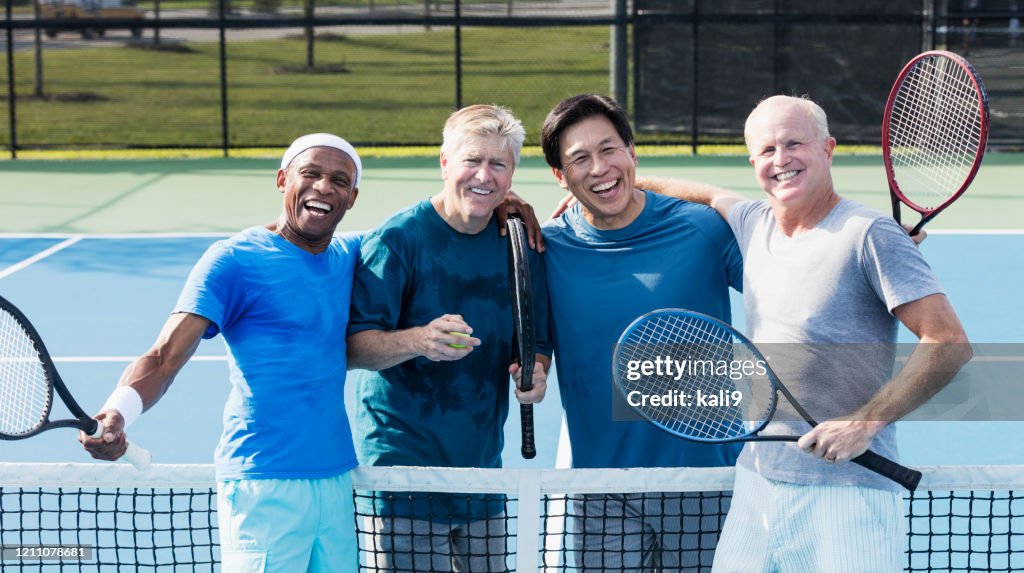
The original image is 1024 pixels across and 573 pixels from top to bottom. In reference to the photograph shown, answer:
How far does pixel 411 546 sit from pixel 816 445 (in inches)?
46.0

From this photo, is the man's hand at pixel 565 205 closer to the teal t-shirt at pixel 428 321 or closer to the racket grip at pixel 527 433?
the teal t-shirt at pixel 428 321

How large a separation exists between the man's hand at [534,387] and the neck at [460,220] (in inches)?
16.0

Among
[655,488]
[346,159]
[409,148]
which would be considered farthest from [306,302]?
[409,148]

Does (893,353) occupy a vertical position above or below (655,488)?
above

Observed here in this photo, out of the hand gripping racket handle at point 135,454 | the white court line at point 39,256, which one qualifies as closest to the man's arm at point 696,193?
the hand gripping racket handle at point 135,454

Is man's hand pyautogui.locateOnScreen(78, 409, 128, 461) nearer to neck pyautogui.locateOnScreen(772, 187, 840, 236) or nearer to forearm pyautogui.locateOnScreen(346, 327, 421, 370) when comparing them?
forearm pyautogui.locateOnScreen(346, 327, 421, 370)

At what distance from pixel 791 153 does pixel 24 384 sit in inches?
85.3

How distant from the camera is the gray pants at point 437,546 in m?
3.54

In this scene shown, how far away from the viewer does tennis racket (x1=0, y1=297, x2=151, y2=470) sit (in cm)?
301

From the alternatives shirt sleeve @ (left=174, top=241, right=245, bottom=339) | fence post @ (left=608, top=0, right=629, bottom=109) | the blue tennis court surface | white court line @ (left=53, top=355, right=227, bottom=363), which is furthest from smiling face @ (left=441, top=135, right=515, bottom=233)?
fence post @ (left=608, top=0, right=629, bottom=109)

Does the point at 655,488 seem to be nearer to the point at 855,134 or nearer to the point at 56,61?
the point at 855,134

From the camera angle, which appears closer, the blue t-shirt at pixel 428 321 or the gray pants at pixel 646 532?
the blue t-shirt at pixel 428 321

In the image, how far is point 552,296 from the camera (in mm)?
3578

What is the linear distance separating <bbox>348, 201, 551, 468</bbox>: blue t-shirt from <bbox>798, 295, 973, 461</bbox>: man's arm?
88cm
